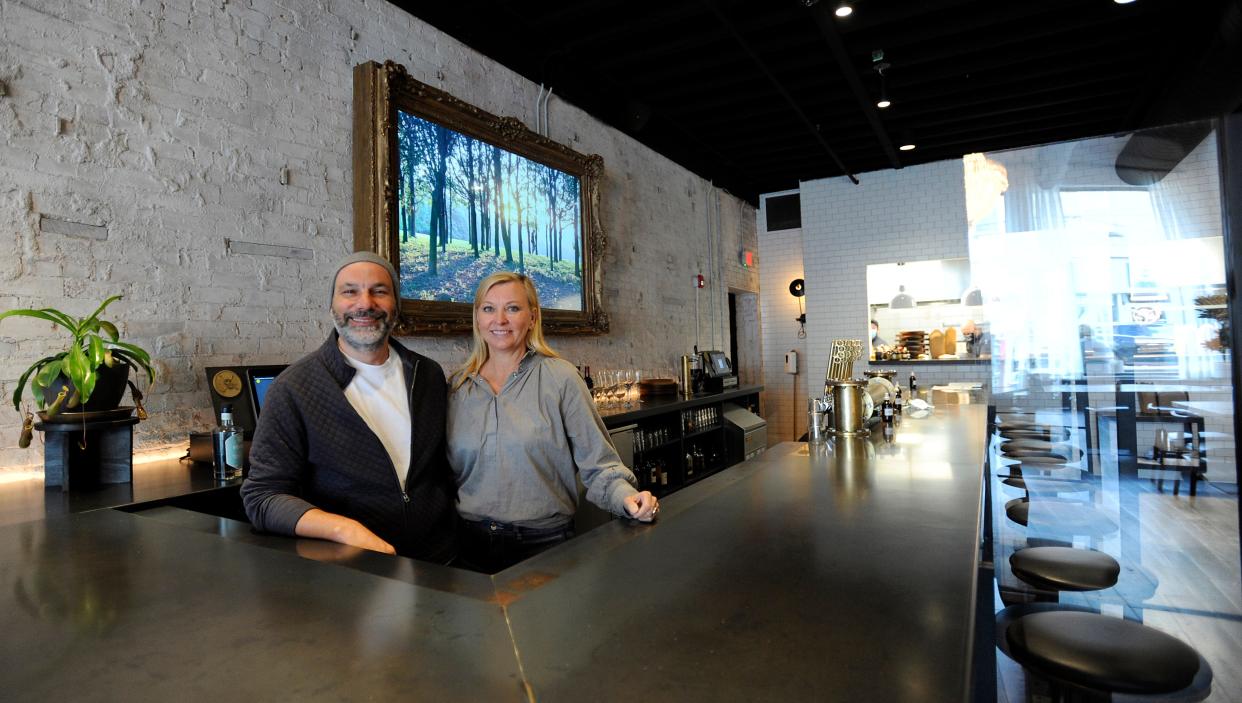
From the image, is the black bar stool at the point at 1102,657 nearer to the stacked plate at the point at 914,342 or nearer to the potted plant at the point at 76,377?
the potted plant at the point at 76,377

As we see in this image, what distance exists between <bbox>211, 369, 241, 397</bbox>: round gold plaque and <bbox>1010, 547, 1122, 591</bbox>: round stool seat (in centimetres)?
294

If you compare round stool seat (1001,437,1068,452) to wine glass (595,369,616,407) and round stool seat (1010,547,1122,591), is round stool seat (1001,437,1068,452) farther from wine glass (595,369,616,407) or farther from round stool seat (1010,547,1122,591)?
wine glass (595,369,616,407)

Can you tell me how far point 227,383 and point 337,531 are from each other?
4.87ft

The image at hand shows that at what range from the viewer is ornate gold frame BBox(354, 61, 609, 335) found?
3.27m

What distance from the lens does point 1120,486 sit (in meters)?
3.54

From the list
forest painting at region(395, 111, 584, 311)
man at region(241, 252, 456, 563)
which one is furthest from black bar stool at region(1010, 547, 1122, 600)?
forest painting at region(395, 111, 584, 311)

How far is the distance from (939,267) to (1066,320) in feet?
17.7

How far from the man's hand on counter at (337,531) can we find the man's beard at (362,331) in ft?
1.89

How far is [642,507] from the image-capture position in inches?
55.3

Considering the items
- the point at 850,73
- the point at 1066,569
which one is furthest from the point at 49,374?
the point at 850,73

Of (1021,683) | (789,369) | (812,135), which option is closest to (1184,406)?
(1021,683)

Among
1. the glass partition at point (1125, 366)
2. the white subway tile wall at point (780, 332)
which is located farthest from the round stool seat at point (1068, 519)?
the white subway tile wall at point (780, 332)

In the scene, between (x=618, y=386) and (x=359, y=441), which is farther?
(x=618, y=386)

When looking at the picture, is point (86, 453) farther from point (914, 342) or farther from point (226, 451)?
point (914, 342)
